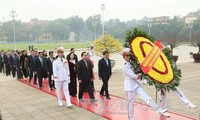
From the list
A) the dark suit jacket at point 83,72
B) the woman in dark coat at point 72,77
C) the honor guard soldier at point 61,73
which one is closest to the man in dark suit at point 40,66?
the woman in dark coat at point 72,77

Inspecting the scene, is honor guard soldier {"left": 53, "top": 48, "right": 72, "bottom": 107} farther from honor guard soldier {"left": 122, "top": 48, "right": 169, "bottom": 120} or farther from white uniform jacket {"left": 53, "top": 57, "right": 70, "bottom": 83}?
honor guard soldier {"left": 122, "top": 48, "right": 169, "bottom": 120}

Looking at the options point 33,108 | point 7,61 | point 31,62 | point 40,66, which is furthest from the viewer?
point 7,61

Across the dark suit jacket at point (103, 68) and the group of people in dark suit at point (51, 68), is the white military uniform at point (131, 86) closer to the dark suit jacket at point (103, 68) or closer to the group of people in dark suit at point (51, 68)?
the group of people in dark suit at point (51, 68)

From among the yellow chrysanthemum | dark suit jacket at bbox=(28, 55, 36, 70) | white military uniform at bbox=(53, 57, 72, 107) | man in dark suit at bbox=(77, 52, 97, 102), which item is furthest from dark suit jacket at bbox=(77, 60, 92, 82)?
dark suit jacket at bbox=(28, 55, 36, 70)

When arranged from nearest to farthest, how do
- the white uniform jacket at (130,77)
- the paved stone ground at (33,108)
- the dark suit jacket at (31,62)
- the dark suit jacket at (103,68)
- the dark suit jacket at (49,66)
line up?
the white uniform jacket at (130,77)
the paved stone ground at (33,108)
the dark suit jacket at (103,68)
the dark suit jacket at (49,66)
the dark suit jacket at (31,62)

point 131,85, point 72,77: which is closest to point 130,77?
point 131,85

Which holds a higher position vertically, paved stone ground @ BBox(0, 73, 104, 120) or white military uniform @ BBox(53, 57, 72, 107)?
white military uniform @ BBox(53, 57, 72, 107)

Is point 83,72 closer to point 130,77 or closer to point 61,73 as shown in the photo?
point 61,73

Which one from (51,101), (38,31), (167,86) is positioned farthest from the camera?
(38,31)

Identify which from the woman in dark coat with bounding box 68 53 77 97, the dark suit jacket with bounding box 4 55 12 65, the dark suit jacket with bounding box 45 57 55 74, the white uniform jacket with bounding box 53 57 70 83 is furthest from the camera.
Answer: the dark suit jacket with bounding box 4 55 12 65

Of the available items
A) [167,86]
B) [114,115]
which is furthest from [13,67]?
[167,86]

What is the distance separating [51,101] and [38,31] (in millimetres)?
102421

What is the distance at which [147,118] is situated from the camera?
6871 millimetres

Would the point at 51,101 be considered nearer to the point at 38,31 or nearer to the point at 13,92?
the point at 13,92
